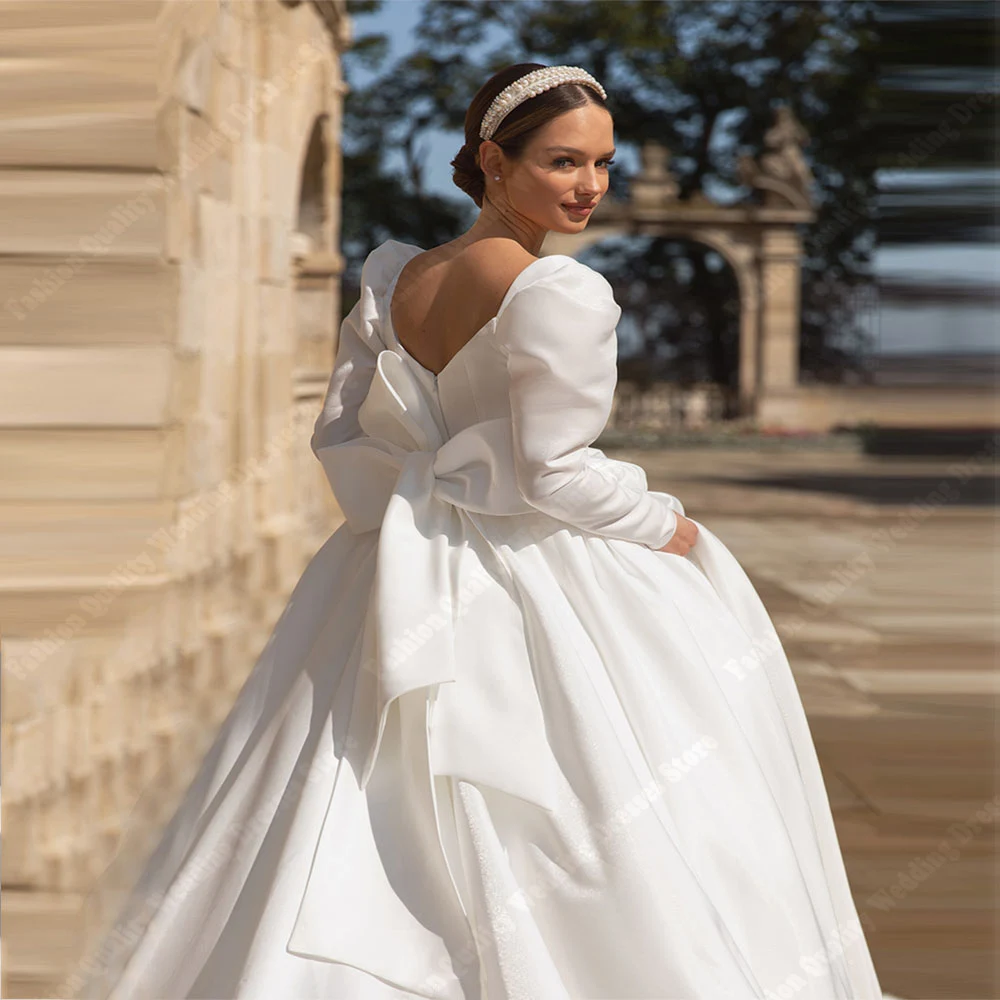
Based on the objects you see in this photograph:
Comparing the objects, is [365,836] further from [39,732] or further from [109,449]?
[109,449]

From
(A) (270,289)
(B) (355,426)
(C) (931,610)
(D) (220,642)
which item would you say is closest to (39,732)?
(B) (355,426)

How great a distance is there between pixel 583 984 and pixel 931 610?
6509 millimetres

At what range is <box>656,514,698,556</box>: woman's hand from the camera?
2.15 m

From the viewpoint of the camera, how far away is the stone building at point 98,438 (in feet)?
11.0

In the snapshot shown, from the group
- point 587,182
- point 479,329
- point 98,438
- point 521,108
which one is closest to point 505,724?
point 479,329

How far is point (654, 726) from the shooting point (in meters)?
1.91

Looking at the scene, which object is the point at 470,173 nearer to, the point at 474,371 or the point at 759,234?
the point at 474,371

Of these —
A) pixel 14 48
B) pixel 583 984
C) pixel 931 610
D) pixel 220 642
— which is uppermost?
pixel 14 48

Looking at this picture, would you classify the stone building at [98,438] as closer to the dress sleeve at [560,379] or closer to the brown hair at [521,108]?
the dress sleeve at [560,379]

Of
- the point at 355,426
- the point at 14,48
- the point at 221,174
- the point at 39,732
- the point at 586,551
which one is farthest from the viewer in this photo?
the point at 221,174

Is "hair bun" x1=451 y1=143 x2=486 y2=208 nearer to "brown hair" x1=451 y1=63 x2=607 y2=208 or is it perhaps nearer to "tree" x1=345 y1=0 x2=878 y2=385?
"brown hair" x1=451 y1=63 x2=607 y2=208

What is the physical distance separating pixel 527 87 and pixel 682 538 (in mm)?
802

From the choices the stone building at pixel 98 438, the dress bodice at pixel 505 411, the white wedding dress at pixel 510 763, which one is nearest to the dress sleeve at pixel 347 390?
the dress bodice at pixel 505 411

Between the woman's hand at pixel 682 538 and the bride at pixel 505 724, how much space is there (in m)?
0.02
